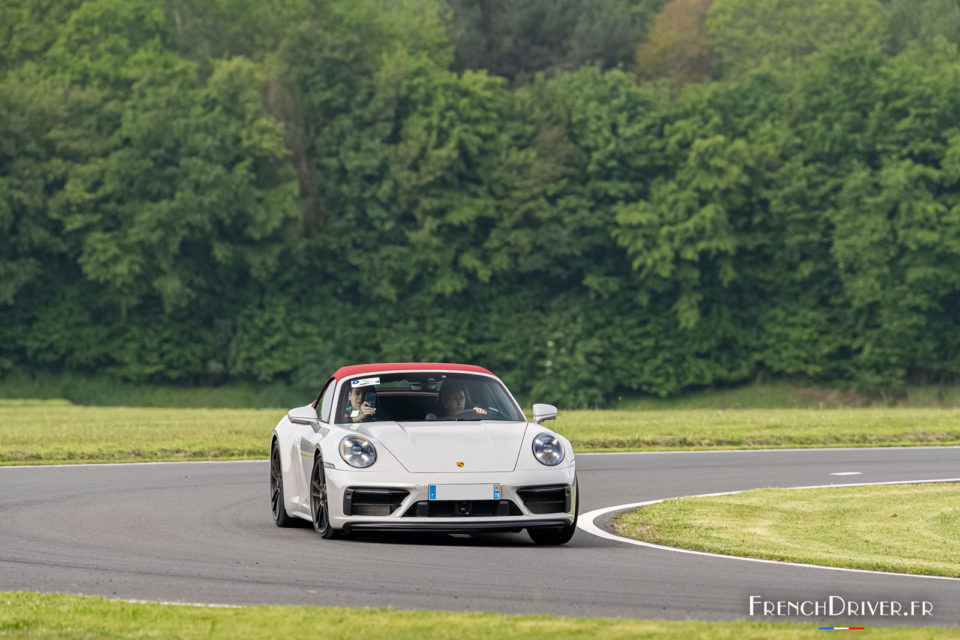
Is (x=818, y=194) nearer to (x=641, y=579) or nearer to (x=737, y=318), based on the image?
(x=737, y=318)

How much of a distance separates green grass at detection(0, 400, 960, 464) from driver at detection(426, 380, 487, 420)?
424 inches

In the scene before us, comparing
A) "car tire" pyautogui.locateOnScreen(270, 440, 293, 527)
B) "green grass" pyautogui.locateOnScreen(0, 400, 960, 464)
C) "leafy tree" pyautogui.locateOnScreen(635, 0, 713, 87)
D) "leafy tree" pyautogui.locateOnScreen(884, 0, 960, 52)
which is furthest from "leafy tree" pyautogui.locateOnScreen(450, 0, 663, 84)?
"car tire" pyautogui.locateOnScreen(270, 440, 293, 527)

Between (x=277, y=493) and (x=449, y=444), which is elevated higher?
(x=449, y=444)

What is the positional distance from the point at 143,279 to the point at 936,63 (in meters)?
32.3

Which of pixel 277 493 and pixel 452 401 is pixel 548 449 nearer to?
pixel 452 401

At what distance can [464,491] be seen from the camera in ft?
39.7

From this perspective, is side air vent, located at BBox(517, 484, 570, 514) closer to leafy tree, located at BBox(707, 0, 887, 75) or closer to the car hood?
the car hood

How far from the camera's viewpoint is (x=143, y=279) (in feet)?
202

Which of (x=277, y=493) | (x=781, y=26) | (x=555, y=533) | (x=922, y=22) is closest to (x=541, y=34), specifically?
(x=781, y=26)

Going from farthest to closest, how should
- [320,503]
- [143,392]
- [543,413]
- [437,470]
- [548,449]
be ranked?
[143,392] < [543,413] < [320,503] < [548,449] < [437,470]

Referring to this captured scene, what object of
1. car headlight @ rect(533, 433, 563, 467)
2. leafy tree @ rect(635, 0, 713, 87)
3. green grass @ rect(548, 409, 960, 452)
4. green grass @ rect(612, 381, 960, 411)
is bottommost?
green grass @ rect(612, 381, 960, 411)

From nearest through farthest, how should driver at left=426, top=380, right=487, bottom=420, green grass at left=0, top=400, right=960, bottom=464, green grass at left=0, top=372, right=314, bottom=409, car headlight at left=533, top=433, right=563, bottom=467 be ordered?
car headlight at left=533, top=433, right=563, bottom=467
driver at left=426, top=380, right=487, bottom=420
green grass at left=0, top=400, right=960, bottom=464
green grass at left=0, top=372, right=314, bottom=409

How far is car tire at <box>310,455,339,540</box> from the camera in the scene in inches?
496

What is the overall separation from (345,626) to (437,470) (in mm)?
3984
